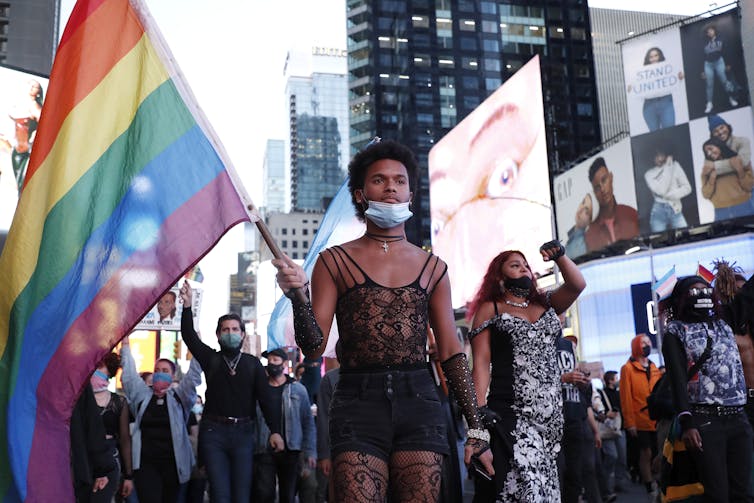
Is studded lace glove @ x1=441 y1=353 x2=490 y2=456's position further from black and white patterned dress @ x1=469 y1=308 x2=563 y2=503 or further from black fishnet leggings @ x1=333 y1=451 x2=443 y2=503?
black and white patterned dress @ x1=469 y1=308 x2=563 y2=503

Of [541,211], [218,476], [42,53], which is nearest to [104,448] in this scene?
[218,476]

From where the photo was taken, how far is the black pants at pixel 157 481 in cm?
866

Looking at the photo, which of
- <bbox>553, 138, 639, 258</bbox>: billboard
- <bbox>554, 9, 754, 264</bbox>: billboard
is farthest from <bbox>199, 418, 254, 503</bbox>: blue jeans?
<bbox>553, 138, 639, 258</bbox>: billboard

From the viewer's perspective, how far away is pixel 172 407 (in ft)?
29.3

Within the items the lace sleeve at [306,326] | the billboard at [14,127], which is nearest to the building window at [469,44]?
the billboard at [14,127]

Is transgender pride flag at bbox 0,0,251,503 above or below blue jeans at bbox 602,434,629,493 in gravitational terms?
above

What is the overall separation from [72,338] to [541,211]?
2068cm

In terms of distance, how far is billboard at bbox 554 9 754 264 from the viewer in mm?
43469

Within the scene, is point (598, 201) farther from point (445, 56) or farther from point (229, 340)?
point (445, 56)

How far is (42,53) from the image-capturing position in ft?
234

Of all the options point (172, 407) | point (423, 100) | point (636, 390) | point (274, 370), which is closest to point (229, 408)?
point (172, 407)

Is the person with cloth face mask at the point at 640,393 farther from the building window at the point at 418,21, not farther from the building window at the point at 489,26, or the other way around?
the building window at the point at 489,26

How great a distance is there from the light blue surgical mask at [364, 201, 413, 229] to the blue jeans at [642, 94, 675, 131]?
146 feet

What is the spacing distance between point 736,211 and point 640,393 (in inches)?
1383
